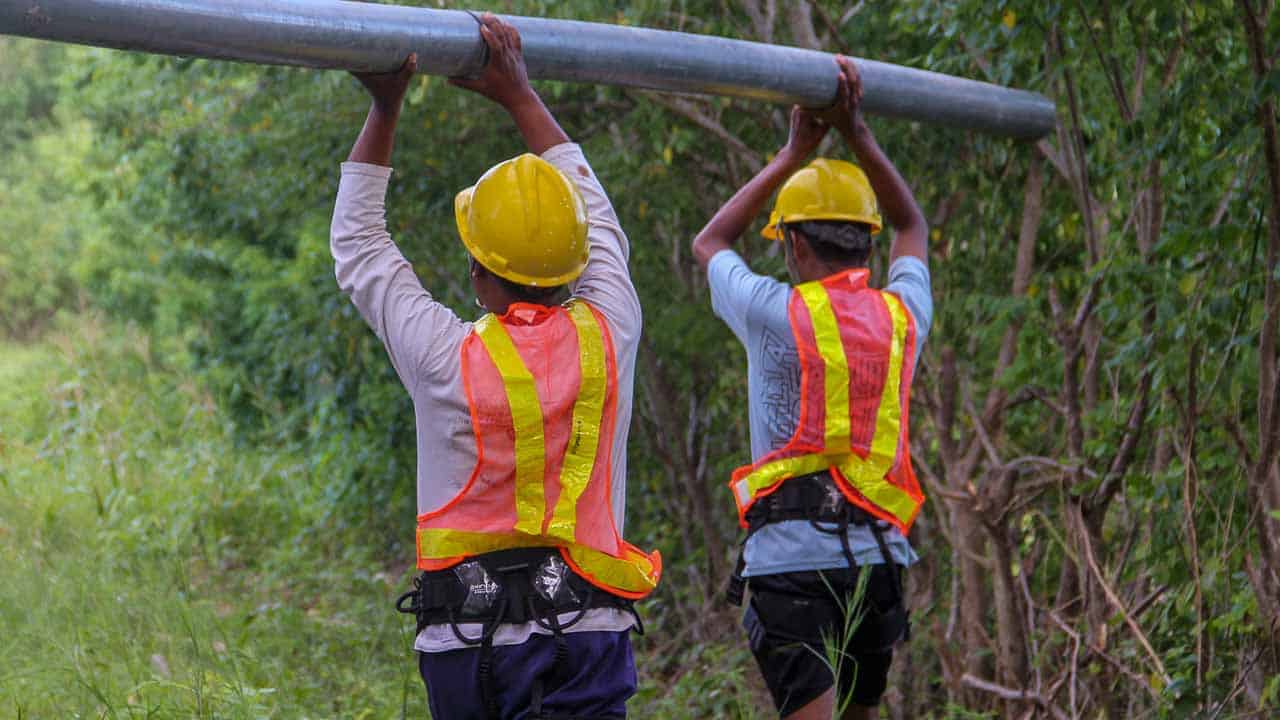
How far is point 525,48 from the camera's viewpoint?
3.52 m

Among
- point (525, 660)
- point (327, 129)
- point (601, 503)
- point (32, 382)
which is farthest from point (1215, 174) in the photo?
point (32, 382)

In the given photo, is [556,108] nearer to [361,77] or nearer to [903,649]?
[903,649]

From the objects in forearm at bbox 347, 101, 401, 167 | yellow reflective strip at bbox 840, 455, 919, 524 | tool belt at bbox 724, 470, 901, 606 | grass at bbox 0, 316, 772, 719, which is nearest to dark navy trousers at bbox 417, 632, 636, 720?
grass at bbox 0, 316, 772, 719

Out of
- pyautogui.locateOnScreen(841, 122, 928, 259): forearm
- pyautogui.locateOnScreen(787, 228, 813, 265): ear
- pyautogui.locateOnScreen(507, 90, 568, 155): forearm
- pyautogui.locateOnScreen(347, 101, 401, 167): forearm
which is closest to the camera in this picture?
pyautogui.locateOnScreen(347, 101, 401, 167): forearm

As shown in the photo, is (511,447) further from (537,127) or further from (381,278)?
(537,127)

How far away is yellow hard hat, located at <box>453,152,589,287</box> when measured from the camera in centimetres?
304

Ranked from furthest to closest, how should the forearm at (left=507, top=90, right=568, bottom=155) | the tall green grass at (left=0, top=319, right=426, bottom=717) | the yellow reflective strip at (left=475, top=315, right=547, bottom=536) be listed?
the tall green grass at (left=0, top=319, right=426, bottom=717), the forearm at (left=507, top=90, right=568, bottom=155), the yellow reflective strip at (left=475, top=315, right=547, bottom=536)

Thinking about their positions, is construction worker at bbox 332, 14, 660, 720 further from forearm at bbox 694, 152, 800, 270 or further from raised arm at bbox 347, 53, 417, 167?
Result: forearm at bbox 694, 152, 800, 270

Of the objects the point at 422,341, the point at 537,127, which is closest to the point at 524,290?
the point at 422,341

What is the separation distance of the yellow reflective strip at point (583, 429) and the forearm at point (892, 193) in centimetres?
149

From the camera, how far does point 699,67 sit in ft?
12.8

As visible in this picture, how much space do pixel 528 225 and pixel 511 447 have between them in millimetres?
482

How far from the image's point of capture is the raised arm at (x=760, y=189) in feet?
13.9

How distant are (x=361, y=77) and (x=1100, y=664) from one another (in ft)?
10.4
